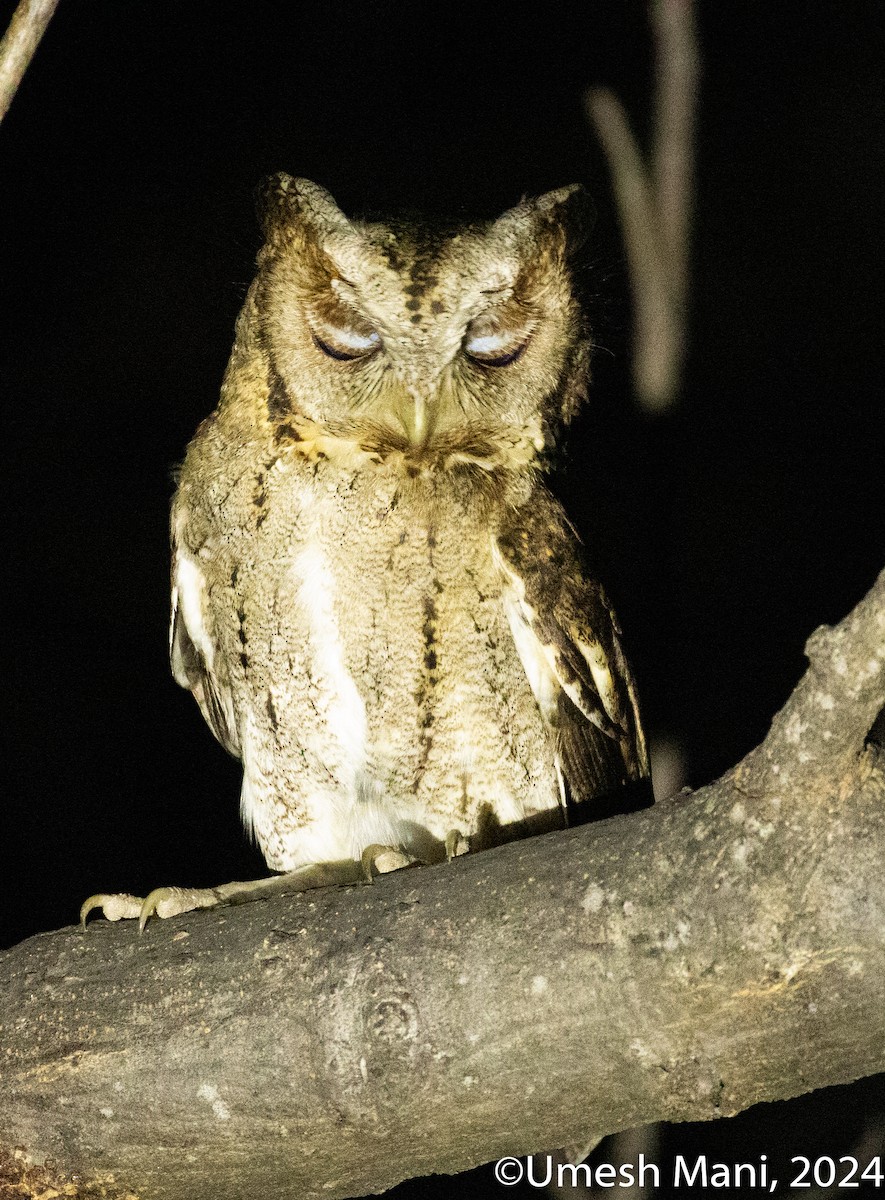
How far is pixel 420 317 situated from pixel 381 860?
72 centimetres

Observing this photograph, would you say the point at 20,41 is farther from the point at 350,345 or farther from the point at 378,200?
the point at 378,200

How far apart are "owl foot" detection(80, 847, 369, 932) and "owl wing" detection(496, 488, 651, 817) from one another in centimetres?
36

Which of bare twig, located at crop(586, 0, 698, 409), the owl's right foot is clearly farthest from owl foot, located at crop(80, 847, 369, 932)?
bare twig, located at crop(586, 0, 698, 409)

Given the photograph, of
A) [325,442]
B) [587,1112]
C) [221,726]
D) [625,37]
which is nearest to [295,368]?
[325,442]

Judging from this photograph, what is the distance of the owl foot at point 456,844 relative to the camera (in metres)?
1.81

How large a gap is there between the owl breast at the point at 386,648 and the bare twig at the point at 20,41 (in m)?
0.77

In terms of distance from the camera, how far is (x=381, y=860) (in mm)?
1725

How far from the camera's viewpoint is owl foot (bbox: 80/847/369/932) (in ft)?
5.34

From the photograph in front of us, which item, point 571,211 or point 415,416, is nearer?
point 415,416

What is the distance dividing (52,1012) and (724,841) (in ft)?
2.46

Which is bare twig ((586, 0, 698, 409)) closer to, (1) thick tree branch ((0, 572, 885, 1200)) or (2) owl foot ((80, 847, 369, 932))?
(2) owl foot ((80, 847, 369, 932))

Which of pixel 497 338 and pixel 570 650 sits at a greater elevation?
pixel 497 338

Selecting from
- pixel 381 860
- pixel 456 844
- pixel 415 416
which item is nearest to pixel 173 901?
pixel 381 860

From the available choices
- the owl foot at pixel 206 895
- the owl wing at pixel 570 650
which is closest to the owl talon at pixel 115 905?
the owl foot at pixel 206 895
